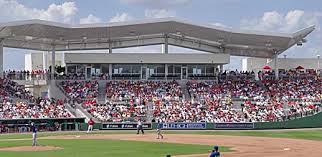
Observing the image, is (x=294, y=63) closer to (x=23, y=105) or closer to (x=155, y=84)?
(x=155, y=84)

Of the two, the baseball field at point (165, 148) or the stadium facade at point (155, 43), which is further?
the stadium facade at point (155, 43)

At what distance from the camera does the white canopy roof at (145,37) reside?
60.4 meters

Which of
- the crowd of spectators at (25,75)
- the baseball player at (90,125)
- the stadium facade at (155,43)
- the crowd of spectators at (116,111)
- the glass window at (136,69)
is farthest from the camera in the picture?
the glass window at (136,69)

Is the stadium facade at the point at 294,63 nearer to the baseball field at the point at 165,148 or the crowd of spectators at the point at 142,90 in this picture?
the crowd of spectators at the point at 142,90

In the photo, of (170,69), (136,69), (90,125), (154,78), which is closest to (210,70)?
(170,69)

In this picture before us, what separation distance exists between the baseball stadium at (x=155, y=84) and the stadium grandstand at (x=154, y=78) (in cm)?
12

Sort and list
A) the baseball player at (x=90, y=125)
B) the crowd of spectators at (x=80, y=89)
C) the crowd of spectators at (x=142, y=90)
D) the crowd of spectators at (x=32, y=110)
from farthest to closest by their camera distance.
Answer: the crowd of spectators at (x=142, y=90) → the crowd of spectators at (x=80, y=89) → the crowd of spectators at (x=32, y=110) → the baseball player at (x=90, y=125)

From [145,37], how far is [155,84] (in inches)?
241

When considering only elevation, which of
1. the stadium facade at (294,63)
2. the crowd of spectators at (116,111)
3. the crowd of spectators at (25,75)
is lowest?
the crowd of spectators at (116,111)

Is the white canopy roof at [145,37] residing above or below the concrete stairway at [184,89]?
above

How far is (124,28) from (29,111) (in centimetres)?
1361

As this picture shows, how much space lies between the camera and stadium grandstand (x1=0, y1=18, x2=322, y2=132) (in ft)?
198

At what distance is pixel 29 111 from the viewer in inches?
2232

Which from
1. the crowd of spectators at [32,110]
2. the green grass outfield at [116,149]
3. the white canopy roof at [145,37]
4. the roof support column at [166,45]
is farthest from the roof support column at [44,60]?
the green grass outfield at [116,149]
